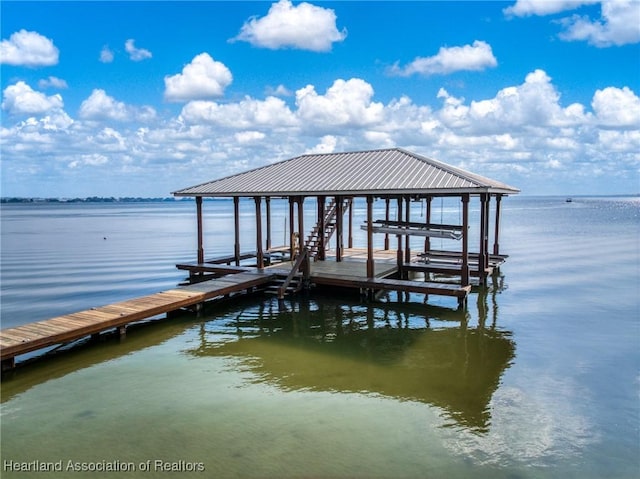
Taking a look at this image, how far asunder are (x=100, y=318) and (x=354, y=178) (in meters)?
8.35

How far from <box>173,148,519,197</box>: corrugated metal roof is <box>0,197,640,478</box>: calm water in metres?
3.49

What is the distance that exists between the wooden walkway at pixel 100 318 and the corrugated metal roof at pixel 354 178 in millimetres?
3400

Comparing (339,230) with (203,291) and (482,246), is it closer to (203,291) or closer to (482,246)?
(482,246)

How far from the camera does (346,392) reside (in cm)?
818

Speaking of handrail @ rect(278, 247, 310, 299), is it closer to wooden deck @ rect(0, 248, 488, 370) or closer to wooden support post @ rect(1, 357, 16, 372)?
wooden deck @ rect(0, 248, 488, 370)

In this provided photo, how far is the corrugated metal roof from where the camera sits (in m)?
13.2

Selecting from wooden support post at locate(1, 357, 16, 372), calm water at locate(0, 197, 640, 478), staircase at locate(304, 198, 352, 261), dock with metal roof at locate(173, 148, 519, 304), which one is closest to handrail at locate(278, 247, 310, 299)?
dock with metal roof at locate(173, 148, 519, 304)

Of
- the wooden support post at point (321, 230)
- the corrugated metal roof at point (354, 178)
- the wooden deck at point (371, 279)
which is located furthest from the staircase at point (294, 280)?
the wooden support post at point (321, 230)

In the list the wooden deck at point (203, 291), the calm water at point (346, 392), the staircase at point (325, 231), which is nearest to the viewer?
the calm water at point (346, 392)

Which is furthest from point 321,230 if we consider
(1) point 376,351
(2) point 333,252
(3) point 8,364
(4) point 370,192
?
(3) point 8,364

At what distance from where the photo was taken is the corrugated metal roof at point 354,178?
43.3 feet

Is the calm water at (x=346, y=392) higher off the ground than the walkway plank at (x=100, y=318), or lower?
lower

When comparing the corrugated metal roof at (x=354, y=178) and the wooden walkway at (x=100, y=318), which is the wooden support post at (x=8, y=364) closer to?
the wooden walkway at (x=100, y=318)

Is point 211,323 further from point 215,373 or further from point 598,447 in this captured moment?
point 598,447
